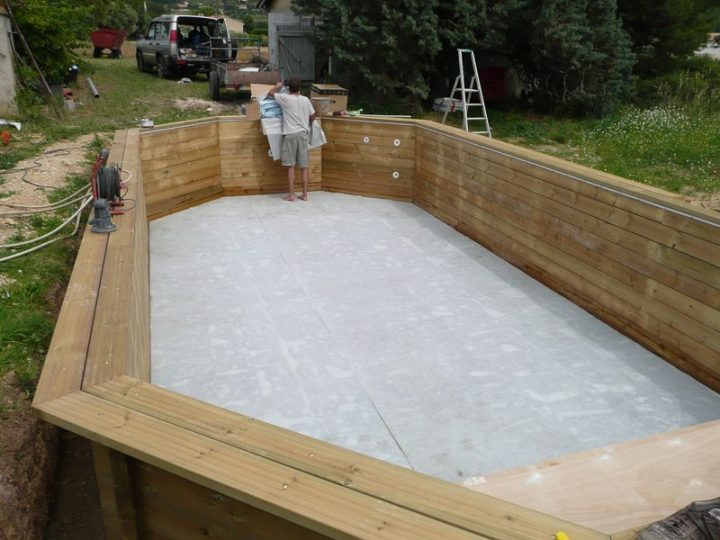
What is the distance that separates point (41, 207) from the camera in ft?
18.1

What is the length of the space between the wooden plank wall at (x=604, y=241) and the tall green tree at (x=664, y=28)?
8701 mm

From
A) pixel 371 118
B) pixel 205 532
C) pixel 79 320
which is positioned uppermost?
pixel 371 118

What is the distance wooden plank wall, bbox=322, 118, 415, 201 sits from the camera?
8.30 m

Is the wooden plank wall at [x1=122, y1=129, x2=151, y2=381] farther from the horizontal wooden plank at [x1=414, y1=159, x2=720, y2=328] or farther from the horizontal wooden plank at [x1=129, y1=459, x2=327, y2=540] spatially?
the horizontal wooden plank at [x1=414, y1=159, x2=720, y2=328]

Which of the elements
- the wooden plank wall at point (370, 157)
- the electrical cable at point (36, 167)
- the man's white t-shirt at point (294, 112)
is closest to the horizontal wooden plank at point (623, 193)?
the wooden plank wall at point (370, 157)

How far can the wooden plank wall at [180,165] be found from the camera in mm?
7059

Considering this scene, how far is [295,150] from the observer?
26.2 feet

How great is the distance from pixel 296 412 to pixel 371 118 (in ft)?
18.5

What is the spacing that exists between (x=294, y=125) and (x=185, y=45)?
1297cm

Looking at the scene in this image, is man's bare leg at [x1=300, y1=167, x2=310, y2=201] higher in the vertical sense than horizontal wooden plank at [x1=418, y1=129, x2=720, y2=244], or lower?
lower

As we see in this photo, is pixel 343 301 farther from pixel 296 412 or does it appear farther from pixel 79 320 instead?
pixel 79 320

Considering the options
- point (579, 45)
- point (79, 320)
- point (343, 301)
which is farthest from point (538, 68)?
point (79, 320)

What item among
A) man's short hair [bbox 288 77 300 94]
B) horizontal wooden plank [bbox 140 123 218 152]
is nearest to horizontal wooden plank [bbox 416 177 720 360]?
man's short hair [bbox 288 77 300 94]

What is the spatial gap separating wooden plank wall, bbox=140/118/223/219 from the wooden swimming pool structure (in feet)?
2.48
